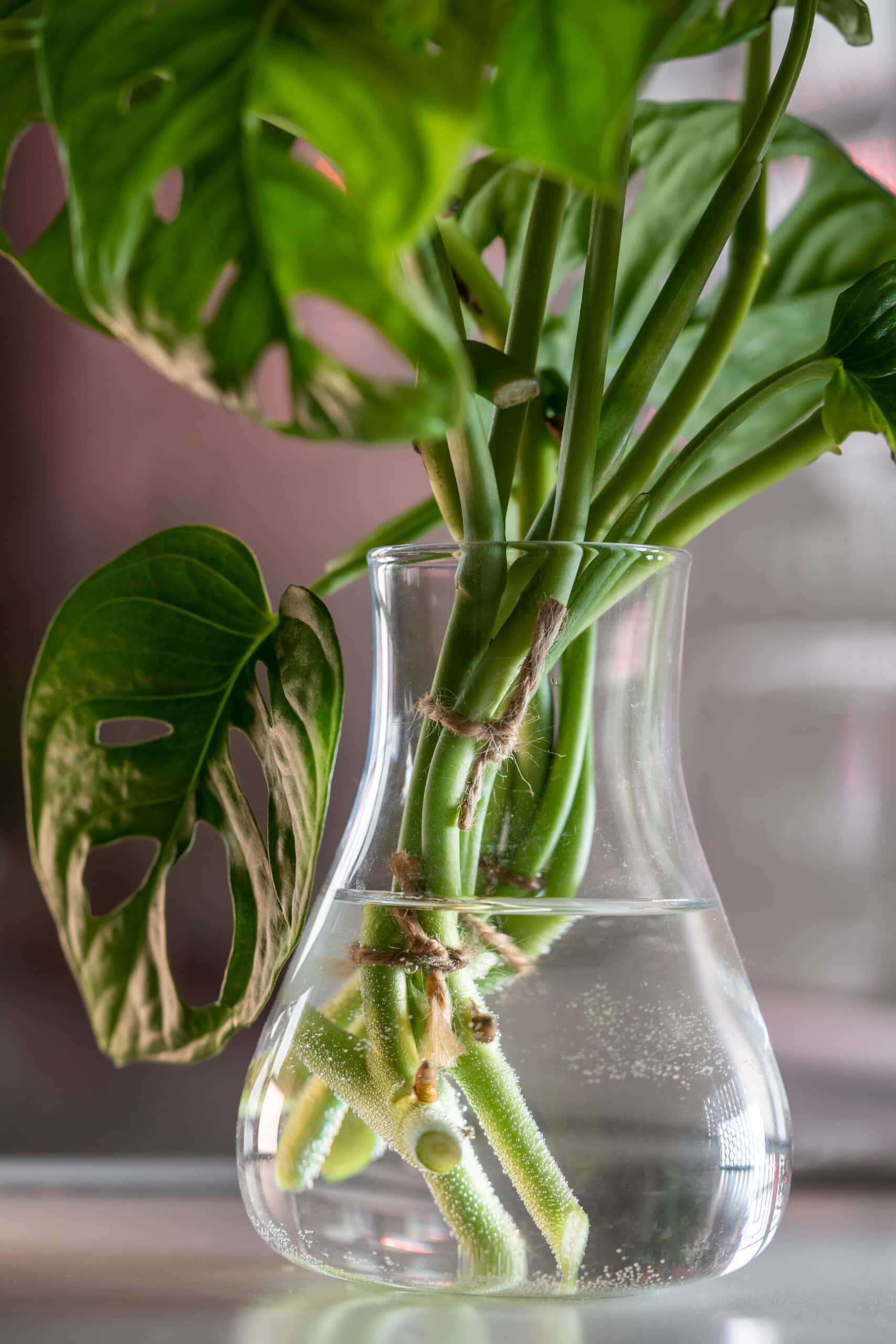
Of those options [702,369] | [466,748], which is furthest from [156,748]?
[702,369]

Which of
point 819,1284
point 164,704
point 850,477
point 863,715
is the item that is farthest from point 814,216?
point 819,1284

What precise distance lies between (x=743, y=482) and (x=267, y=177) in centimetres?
28

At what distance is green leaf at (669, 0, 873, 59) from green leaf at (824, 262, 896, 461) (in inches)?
7.7

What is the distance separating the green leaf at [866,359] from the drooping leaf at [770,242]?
7.3 inches

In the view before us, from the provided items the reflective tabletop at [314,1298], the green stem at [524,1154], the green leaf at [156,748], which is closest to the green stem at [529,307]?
the green leaf at [156,748]

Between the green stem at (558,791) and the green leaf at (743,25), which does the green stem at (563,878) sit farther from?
the green leaf at (743,25)

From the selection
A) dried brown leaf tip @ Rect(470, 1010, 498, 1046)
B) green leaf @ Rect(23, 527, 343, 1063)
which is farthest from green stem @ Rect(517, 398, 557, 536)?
dried brown leaf tip @ Rect(470, 1010, 498, 1046)

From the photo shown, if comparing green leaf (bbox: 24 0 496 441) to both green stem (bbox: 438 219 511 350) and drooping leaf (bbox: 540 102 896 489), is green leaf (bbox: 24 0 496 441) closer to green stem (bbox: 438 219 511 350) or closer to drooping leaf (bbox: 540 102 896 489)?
green stem (bbox: 438 219 511 350)

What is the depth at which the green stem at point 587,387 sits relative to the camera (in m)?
0.47

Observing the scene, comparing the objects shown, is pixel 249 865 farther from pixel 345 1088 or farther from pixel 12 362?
pixel 12 362

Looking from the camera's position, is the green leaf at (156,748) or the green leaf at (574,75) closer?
the green leaf at (574,75)

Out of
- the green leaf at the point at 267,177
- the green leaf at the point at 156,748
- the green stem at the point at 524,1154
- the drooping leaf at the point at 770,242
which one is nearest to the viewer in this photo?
the green leaf at the point at 267,177

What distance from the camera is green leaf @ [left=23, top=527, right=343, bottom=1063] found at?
56 cm

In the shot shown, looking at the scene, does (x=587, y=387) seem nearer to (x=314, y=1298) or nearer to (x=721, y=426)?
(x=721, y=426)
